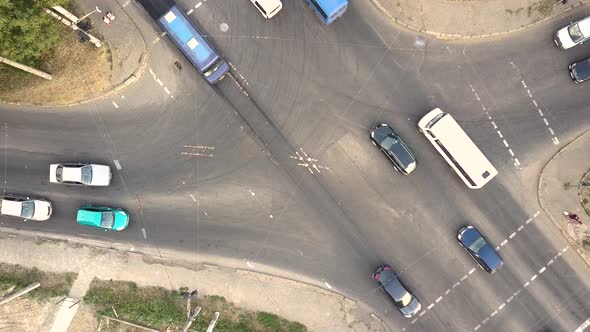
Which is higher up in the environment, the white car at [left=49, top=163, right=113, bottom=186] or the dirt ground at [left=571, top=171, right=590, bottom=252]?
the white car at [left=49, top=163, right=113, bottom=186]

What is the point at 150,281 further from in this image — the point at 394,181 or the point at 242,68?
the point at 394,181

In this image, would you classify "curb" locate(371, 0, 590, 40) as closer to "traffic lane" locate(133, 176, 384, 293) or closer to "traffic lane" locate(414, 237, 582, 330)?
"traffic lane" locate(133, 176, 384, 293)

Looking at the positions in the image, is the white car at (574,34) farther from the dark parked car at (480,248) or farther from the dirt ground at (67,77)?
the dirt ground at (67,77)

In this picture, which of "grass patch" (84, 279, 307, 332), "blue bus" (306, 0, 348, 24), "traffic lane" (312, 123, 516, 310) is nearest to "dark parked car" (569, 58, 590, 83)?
"traffic lane" (312, 123, 516, 310)

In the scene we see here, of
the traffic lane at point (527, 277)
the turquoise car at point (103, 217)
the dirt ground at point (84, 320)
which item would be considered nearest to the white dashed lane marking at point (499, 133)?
the traffic lane at point (527, 277)

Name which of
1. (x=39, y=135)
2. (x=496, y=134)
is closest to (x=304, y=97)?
(x=496, y=134)

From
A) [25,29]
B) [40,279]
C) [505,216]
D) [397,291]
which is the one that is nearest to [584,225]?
[505,216]
